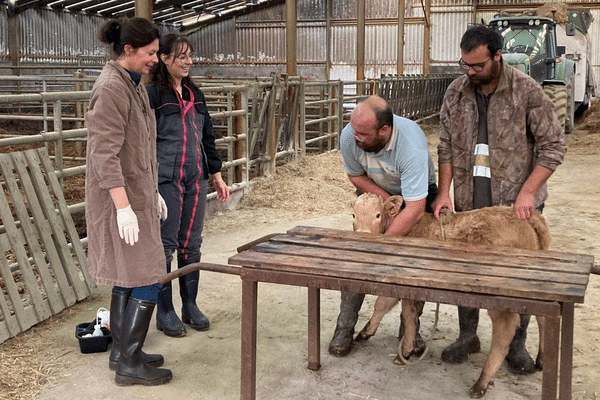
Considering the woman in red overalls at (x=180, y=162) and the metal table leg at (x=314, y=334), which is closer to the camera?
the metal table leg at (x=314, y=334)

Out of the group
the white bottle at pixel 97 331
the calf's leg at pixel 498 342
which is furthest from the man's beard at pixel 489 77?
the white bottle at pixel 97 331

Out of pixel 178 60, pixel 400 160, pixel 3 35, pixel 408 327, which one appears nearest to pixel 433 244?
pixel 400 160

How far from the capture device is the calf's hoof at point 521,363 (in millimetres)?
3166

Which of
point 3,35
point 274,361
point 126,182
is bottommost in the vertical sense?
point 274,361

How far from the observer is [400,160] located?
122 inches

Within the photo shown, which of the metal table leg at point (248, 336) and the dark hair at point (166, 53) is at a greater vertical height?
the dark hair at point (166, 53)

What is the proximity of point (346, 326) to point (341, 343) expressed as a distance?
95 mm

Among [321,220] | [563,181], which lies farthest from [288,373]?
[563,181]

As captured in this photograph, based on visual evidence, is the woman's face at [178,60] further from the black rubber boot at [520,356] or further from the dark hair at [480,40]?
the black rubber boot at [520,356]

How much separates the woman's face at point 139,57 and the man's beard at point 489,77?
4.83ft

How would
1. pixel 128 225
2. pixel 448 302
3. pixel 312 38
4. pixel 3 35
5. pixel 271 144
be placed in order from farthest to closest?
pixel 312 38 < pixel 3 35 < pixel 271 144 < pixel 128 225 < pixel 448 302

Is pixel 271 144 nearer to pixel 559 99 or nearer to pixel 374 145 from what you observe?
pixel 374 145

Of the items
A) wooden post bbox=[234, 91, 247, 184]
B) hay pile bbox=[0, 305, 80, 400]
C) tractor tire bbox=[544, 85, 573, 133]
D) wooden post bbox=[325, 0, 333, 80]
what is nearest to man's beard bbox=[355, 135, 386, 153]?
hay pile bbox=[0, 305, 80, 400]

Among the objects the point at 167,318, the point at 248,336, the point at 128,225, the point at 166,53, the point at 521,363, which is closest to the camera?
the point at 248,336
